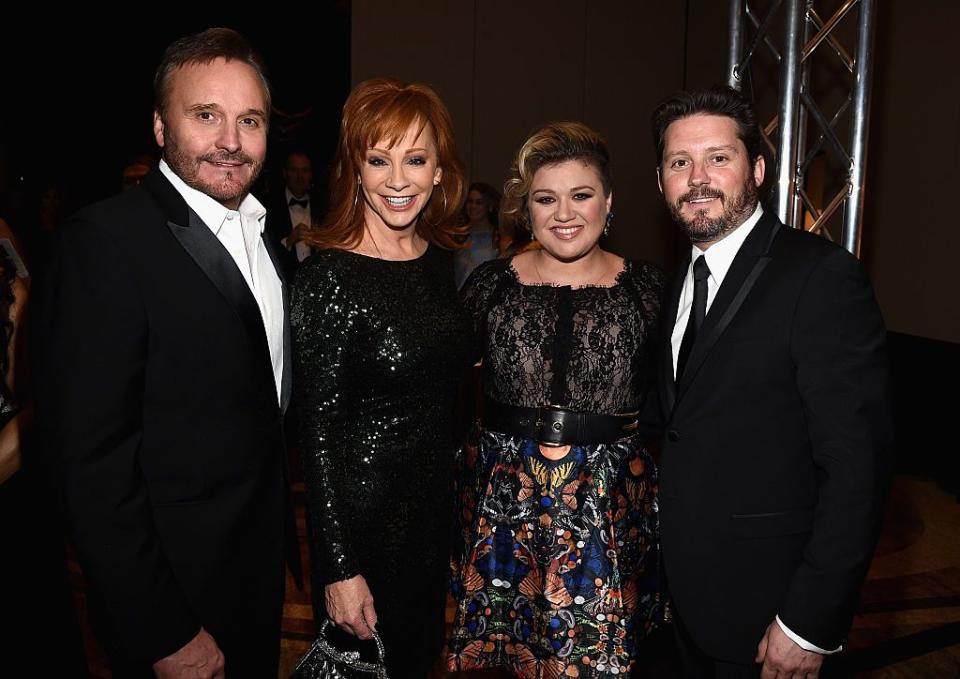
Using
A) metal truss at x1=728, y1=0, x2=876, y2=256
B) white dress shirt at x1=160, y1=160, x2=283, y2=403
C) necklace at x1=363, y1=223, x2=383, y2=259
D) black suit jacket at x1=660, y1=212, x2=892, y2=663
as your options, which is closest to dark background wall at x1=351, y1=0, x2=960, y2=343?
metal truss at x1=728, y1=0, x2=876, y2=256

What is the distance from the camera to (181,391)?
1.48 metres

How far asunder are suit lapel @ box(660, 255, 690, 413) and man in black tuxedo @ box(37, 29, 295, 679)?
0.90 metres

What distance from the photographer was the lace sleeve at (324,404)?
180cm

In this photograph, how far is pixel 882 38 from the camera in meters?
5.47

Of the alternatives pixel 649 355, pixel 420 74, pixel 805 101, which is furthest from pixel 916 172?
pixel 420 74

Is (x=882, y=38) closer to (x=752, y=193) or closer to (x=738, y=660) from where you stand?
(x=752, y=193)

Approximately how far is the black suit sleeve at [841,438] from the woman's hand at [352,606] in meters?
0.92

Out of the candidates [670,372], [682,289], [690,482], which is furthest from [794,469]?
[682,289]

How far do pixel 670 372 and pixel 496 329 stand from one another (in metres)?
0.53

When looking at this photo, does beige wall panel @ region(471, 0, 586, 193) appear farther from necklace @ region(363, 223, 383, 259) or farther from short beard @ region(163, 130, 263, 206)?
short beard @ region(163, 130, 263, 206)

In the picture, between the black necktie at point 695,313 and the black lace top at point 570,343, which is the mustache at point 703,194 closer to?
the black necktie at point 695,313

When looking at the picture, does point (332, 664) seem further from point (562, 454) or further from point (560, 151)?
point (560, 151)

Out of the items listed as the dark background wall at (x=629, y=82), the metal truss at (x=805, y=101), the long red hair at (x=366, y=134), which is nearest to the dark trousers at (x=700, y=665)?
the long red hair at (x=366, y=134)

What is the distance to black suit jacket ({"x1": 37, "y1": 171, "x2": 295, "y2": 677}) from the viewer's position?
135 cm
